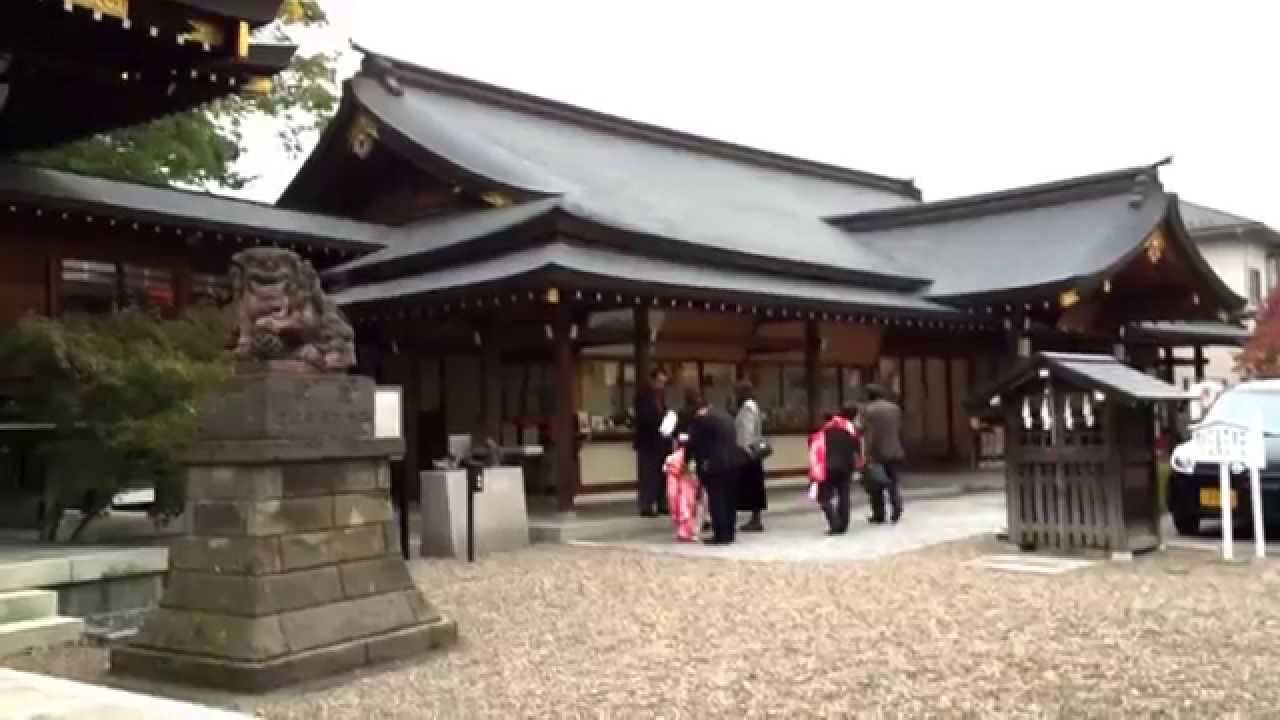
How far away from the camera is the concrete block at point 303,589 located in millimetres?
6395

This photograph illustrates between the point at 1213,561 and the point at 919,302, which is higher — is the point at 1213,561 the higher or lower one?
the lower one

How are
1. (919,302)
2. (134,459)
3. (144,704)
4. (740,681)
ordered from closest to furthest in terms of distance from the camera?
(144,704) < (740,681) < (134,459) < (919,302)

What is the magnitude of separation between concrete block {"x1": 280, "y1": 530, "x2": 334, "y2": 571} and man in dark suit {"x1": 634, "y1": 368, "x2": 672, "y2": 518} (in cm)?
722

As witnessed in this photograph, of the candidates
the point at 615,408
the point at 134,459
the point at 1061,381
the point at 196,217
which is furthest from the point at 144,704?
the point at 615,408

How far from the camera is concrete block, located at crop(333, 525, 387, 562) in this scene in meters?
6.80

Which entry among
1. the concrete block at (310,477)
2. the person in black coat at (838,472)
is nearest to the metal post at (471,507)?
the person in black coat at (838,472)

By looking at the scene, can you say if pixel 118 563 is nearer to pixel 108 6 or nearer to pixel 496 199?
pixel 108 6

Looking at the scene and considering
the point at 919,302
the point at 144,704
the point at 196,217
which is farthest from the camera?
the point at 919,302

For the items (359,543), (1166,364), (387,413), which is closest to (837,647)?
(359,543)

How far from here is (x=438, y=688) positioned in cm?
620

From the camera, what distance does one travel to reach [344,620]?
6.71 meters

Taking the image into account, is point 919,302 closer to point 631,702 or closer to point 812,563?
point 812,563

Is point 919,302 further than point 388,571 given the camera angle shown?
Yes

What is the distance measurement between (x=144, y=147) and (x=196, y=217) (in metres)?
6.72
